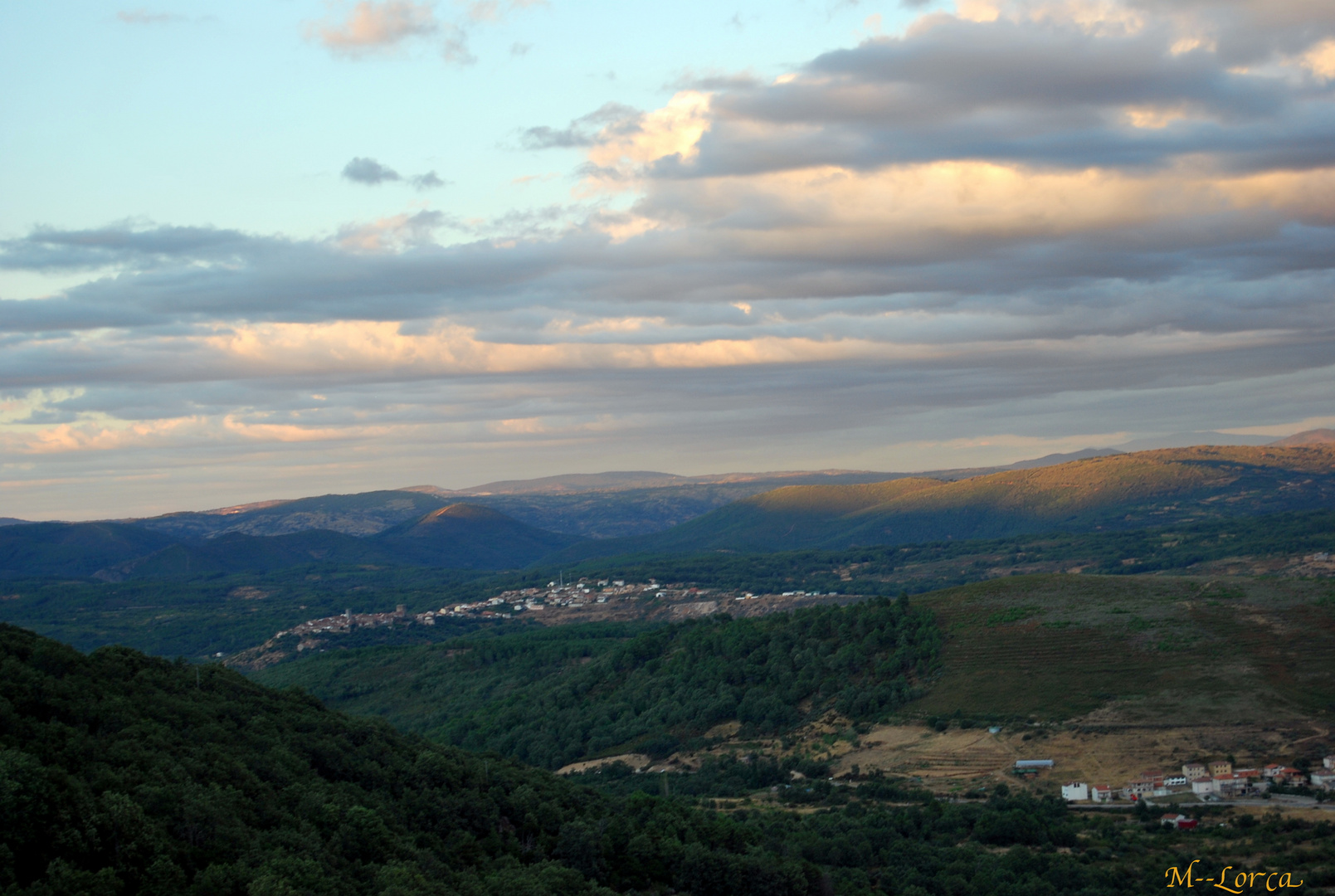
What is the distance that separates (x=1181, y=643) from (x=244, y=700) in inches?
3608

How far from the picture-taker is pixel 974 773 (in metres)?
88.5

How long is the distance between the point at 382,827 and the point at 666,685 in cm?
9451

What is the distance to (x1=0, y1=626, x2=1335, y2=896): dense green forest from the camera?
104 feet

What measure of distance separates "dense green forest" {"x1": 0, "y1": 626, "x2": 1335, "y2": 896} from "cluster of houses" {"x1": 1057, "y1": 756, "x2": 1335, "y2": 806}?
15.8 feet

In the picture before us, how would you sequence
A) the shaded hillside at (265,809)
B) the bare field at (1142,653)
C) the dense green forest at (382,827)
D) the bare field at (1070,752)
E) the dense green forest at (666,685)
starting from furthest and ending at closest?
1. the dense green forest at (666,685)
2. the bare field at (1142,653)
3. the bare field at (1070,752)
4. the dense green forest at (382,827)
5. the shaded hillside at (265,809)

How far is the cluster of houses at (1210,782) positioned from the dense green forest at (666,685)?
3159cm

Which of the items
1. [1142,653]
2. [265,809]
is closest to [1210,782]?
[1142,653]

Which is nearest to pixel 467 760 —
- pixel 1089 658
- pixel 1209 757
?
pixel 1209 757

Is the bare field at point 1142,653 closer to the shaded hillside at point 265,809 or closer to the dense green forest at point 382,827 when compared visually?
the dense green forest at point 382,827

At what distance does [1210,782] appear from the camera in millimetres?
77688

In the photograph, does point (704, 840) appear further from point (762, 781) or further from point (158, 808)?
point (762, 781)

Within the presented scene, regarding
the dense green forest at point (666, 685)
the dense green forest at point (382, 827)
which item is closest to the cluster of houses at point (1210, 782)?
the dense green forest at point (382, 827)

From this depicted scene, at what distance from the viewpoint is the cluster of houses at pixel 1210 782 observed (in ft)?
247

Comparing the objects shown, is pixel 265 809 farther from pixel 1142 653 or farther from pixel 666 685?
pixel 666 685
